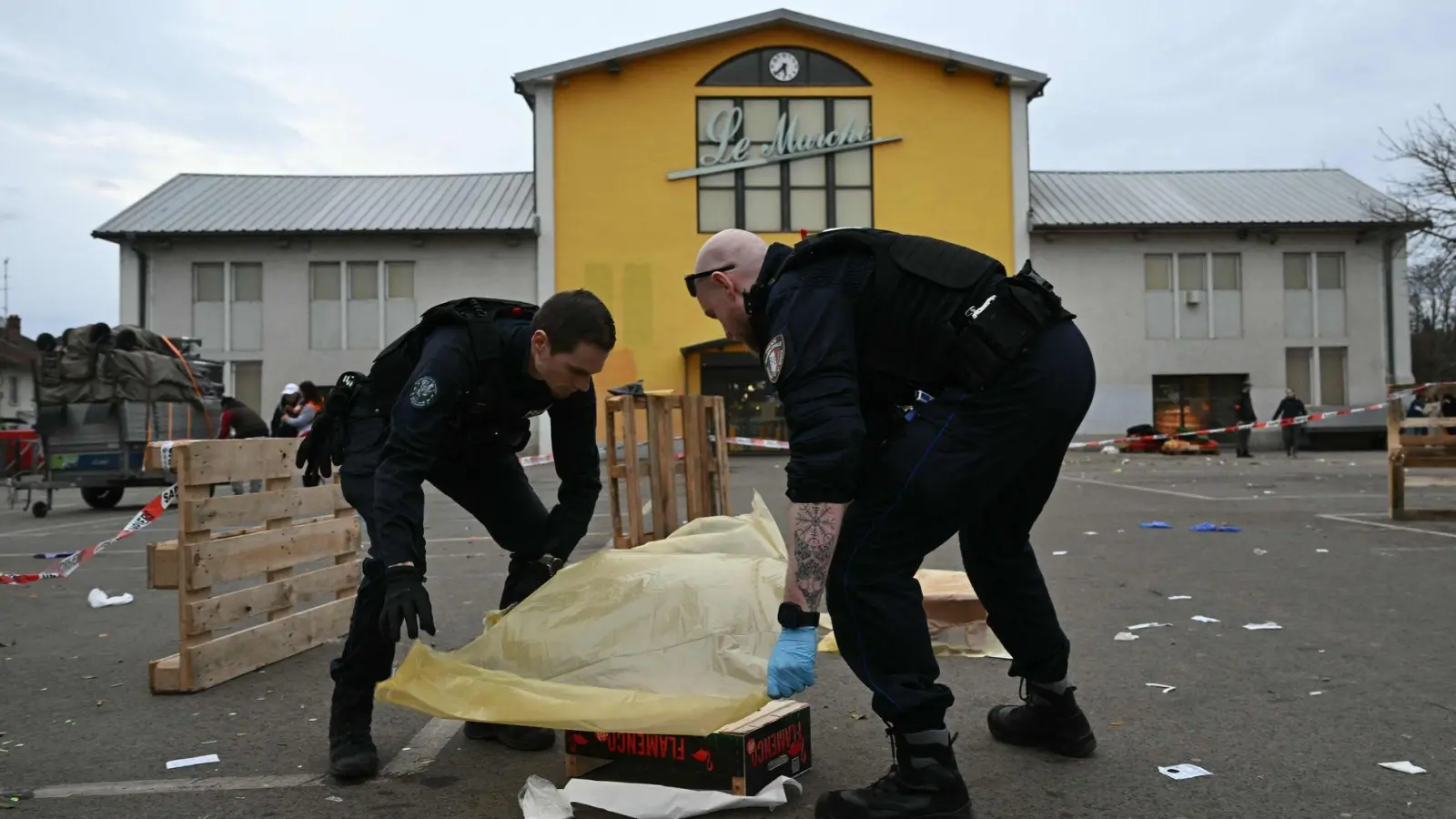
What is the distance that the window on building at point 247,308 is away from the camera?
29.1 m

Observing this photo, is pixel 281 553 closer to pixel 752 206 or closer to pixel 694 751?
pixel 694 751

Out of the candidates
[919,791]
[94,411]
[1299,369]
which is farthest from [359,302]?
[919,791]

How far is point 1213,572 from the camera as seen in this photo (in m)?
6.99

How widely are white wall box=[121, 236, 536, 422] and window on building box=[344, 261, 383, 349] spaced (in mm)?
223

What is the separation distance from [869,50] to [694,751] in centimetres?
2891

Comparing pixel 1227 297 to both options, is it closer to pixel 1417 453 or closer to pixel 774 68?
pixel 774 68

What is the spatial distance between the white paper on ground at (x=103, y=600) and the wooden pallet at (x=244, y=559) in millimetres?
2102

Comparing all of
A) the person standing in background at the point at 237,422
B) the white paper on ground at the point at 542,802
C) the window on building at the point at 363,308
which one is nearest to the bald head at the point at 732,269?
the white paper on ground at the point at 542,802

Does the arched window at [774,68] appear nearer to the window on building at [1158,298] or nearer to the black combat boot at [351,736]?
the window on building at [1158,298]

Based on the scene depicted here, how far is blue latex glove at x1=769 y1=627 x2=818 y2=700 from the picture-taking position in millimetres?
2629

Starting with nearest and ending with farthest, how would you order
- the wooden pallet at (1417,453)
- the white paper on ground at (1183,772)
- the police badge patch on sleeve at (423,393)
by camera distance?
the white paper on ground at (1183,772)
the police badge patch on sleeve at (423,393)
the wooden pallet at (1417,453)

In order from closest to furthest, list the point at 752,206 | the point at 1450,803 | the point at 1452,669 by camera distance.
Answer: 1. the point at 1450,803
2. the point at 1452,669
3. the point at 752,206

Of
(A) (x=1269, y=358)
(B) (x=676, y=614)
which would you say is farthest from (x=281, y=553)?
(A) (x=1269, y=358)

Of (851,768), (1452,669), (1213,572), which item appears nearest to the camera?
(851,768)
